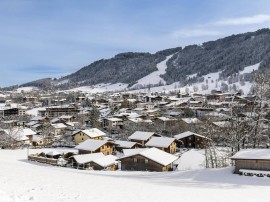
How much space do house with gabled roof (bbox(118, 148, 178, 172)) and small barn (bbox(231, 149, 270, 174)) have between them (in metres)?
15.4

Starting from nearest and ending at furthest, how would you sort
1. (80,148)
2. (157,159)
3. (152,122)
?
(157,159) < (80,148) < (152,122)

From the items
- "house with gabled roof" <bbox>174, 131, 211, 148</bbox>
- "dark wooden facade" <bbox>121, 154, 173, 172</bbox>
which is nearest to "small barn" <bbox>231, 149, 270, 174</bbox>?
"dark wooden facade" <bbox>121, 154, 173, 172</bbox>

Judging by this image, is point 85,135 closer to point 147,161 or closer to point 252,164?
point 147,161

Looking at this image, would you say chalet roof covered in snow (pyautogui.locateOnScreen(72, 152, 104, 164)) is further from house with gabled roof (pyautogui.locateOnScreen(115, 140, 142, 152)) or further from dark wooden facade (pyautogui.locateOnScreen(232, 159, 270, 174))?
dark wooden facade (pyautogui.locateOnScreen(232, 159, 270, 174))

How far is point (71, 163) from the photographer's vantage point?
46.8 metres

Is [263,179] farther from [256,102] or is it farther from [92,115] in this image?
[92,115]

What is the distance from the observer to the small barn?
84.0 feet

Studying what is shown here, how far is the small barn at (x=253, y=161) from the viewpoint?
25609 mm

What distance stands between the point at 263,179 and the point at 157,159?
1864 centimetres

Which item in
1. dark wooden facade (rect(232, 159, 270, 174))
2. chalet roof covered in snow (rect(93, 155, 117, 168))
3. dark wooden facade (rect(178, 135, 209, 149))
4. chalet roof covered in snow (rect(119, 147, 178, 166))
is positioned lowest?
dark wooden facade (rect(178, 135, 209, 149))

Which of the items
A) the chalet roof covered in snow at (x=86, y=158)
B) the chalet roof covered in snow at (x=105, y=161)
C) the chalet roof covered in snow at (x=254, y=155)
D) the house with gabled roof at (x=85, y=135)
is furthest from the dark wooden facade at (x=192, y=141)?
the chalet roof covered in snow at (x=254, y=155)

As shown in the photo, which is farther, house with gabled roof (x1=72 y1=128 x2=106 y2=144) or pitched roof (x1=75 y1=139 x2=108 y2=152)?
house with gabled roof (x1=72 y1=128 x2=106 y2=144)

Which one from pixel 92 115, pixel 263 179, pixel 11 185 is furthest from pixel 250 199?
pixel 92 115

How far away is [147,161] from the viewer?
139 ft
